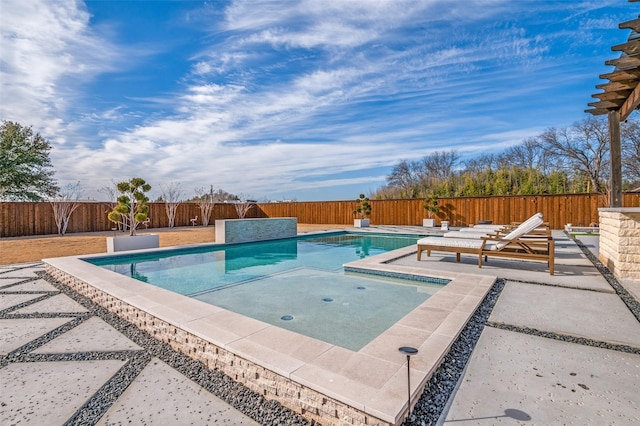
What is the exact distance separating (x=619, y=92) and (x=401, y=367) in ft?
18.6

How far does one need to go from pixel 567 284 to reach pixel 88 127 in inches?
600

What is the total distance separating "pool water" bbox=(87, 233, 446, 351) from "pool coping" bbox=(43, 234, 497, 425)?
0.54 m

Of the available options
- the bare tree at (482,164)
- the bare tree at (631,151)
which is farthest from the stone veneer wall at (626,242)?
the bare tree at (631,151)

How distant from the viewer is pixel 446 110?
553 inches

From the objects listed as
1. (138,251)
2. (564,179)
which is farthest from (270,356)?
(564,179)

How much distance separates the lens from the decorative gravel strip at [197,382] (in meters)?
1.85

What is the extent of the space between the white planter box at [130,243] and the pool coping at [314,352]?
182 inches

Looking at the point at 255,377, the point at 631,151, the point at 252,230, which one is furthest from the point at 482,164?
the point at 255,377

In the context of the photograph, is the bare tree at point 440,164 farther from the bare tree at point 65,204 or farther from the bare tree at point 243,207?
the bare tree at point 65,204

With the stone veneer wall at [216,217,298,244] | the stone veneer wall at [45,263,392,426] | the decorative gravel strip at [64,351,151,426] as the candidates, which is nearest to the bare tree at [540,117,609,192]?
the stone veneer wall at [216,217,298,244]

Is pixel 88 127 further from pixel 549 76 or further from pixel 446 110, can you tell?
pixel 549 76

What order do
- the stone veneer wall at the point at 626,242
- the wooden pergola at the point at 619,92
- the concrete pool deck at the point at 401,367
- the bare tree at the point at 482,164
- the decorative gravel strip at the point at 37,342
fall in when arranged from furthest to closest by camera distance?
the bare tree at the point at 482,164 < the stone veneer wall at the point at 626,242 < the wooden pergola at the point at 619,92 < the decorative gravel strip at the point at 37,342 < the concrete pool deck at the point at 401,367

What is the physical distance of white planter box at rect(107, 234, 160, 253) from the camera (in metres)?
7.89

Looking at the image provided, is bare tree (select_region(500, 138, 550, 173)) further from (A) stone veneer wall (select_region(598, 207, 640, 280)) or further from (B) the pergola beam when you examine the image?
(A) stone veneer wall (select_region(598, 207, 640, 280))
